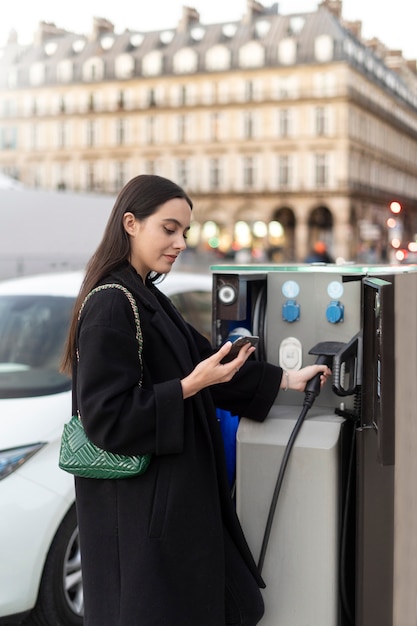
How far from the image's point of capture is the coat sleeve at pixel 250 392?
9.16 ft

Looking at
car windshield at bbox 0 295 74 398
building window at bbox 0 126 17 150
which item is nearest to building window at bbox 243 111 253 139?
building window at bbox 0 126 17 150

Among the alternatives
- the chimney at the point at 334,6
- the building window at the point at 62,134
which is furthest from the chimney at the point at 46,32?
the chimney at the point at 334,6

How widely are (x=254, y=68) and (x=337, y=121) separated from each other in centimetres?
779

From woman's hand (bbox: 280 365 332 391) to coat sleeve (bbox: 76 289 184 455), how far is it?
0.60 meters

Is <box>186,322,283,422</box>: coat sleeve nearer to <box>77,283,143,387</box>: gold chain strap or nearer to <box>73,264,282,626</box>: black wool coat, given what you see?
<box>73,264,282,626</box>: black wool coat

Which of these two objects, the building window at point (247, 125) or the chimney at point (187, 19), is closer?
the building window at point (247, 125)

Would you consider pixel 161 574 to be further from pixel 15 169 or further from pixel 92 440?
pixel 15 169

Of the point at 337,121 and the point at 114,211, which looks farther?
the point at 337,121

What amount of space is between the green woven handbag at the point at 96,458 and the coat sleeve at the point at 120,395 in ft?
0.10

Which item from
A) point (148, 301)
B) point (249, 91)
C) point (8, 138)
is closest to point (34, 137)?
point (8, 138)

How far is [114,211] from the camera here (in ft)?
8.14

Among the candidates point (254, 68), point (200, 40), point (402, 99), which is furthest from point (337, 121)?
point (402, 99)

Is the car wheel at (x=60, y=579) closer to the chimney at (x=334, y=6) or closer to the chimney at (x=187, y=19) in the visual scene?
the chimney at (x=187, y=19)

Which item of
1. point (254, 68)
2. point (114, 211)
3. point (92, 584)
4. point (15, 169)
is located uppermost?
point (254, 68)
